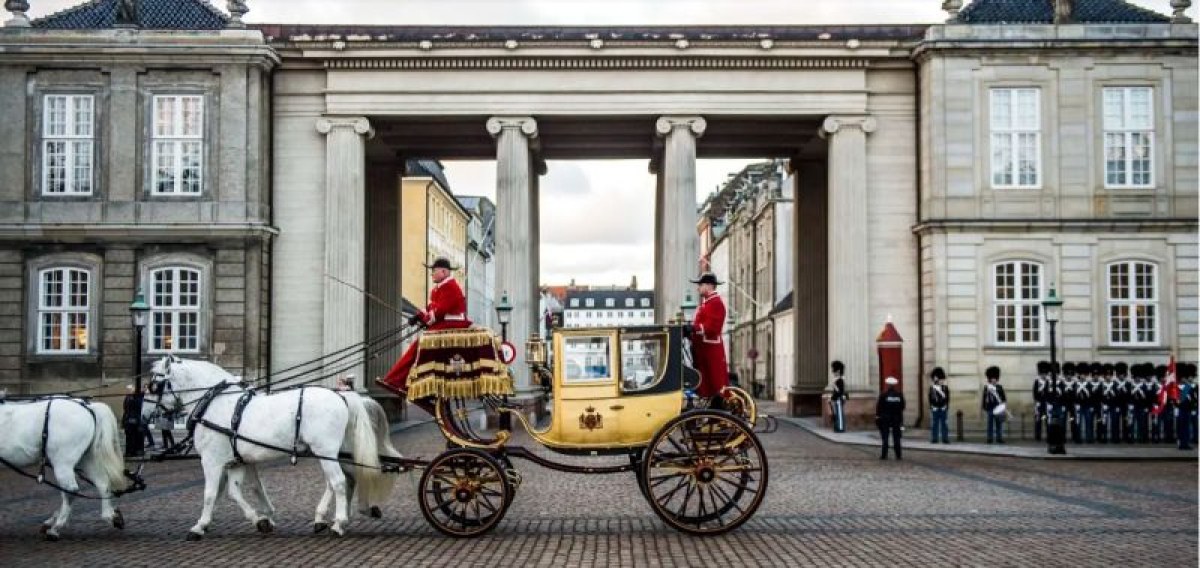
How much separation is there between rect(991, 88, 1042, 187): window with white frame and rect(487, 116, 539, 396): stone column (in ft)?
42.2

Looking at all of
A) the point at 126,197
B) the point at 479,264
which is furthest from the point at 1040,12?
the point at 479,264

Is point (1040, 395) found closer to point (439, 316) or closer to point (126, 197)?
point (439, 316)

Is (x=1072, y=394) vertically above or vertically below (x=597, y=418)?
below

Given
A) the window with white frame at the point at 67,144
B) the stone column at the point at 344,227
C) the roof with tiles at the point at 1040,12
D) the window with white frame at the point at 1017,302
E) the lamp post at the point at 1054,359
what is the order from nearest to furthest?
the lamp post at the point at 1054,359 < the window with white frame at the point at 1017,302 < the window with white frame at the point at 67,144 < the stone column at the point at 344,227 < the roof with tiles at the point at 1040,12

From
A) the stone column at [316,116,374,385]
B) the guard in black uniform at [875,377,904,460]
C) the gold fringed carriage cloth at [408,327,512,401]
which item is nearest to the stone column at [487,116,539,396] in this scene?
the stone column at [316,116,374,385]

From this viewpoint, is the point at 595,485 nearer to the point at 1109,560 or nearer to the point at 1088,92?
the point at 1109,560

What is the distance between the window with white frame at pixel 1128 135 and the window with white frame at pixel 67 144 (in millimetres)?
27923

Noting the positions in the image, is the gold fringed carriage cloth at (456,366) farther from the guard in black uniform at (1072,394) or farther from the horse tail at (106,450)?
the guard in black uniform at (1072,394)

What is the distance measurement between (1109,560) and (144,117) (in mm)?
30646

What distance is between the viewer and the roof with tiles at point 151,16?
1532 inches

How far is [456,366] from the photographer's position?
50.3 ft

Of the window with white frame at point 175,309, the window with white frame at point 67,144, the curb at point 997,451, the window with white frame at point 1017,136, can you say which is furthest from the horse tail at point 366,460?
the window with white frame at point 1017,136

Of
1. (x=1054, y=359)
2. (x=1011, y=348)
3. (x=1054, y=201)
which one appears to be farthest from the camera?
(x=1054, y=201)

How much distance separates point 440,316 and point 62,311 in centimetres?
2523
